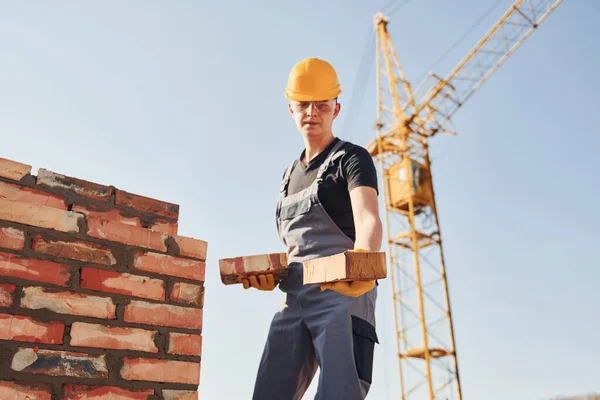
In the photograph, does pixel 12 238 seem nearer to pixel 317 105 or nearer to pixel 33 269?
pixel 33 269

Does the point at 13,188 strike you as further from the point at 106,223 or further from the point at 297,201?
the point at 297,201

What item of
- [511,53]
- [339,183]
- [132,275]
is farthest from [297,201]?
[511,53]

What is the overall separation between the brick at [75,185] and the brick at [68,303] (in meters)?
0.51

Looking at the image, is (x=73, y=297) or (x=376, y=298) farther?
(x=376, y=298)

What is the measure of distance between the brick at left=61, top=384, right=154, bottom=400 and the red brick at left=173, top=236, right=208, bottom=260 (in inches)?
18.9

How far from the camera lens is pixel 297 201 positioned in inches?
80.0

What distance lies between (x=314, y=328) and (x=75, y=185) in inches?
41.6

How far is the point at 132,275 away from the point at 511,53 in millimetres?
21022

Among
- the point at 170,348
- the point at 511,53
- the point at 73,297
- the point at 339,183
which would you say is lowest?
the point at 170,348

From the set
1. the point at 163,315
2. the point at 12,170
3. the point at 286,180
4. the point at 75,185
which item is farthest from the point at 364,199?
the point at 12,170

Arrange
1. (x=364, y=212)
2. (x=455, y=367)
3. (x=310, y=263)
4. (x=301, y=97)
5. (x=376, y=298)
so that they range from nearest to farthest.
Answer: (x=310, y=263)
(x=364, y=212)
(x=376, y=298)
(x=301, y=97)
(x=455, y=367)

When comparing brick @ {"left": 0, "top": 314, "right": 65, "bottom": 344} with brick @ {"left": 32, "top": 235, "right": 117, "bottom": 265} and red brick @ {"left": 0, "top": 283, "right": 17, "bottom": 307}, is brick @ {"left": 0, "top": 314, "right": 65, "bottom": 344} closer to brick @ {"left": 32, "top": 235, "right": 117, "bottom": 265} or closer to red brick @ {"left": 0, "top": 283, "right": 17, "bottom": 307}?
red brick @ {"left": 0, "top": 283, "right": 17, "bottom": 307}

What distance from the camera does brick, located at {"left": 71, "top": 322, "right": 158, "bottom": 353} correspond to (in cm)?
175

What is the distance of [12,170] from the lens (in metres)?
1.99
